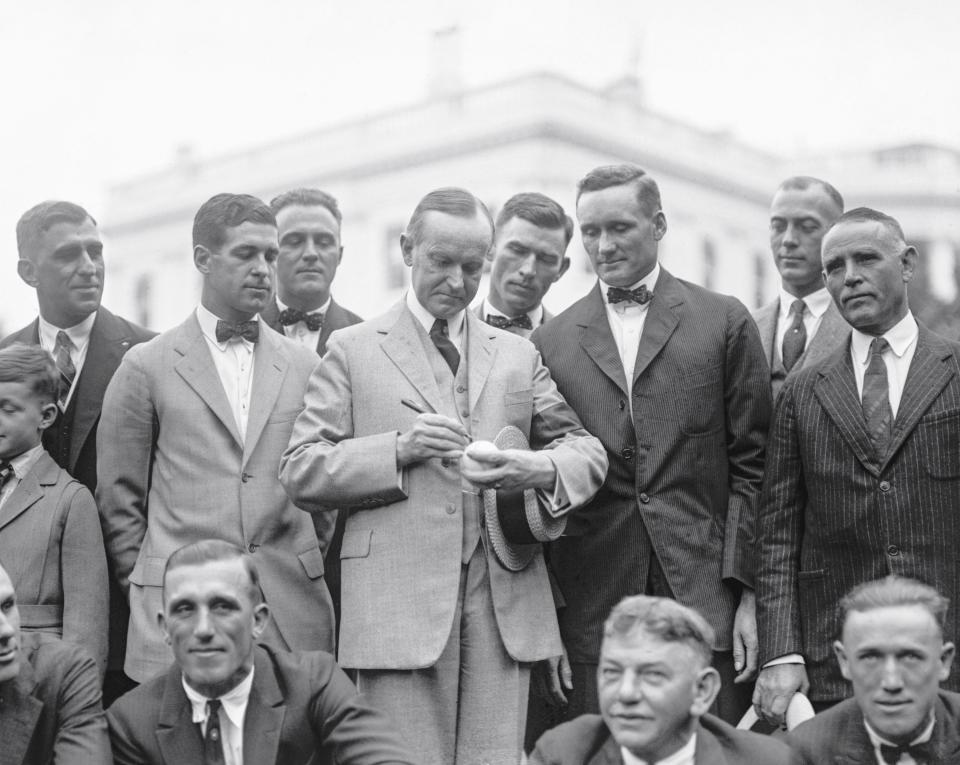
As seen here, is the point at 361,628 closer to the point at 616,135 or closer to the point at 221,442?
the point at 221,442

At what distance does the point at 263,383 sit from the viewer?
514cm

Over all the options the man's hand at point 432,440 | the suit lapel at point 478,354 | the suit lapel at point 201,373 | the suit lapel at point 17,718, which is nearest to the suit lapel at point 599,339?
the suit lapel at point 478,354

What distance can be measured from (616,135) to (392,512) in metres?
21.6

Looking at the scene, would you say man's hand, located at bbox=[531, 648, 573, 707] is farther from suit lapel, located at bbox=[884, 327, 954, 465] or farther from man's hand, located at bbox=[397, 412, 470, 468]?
suit lapel, located at bbox=[884, 327, 954, 465]

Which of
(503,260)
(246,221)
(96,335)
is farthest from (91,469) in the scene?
(503,260)

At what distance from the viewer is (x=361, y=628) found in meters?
4.62

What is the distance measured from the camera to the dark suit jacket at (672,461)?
5027 mm

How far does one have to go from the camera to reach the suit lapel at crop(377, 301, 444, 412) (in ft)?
15.8

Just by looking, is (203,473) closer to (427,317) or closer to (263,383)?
(263,383)

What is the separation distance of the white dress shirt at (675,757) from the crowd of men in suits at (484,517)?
12mm

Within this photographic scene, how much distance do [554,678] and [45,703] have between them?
183cm

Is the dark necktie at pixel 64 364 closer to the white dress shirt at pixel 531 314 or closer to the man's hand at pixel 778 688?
the white dress shirt at pixel 531 314

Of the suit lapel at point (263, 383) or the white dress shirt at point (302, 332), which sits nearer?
the suit lapel at point (263, 383)

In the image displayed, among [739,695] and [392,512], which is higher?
[392,512]
